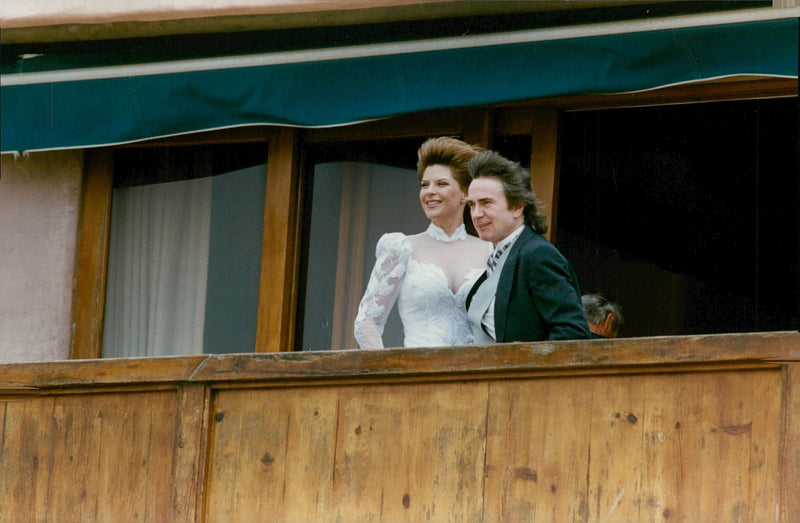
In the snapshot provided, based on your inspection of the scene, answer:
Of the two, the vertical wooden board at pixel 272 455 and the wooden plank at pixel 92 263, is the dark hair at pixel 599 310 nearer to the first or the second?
the vertical wooden board at pixel 272 455

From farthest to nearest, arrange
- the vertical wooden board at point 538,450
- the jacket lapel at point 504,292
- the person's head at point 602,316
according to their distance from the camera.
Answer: the person's head at point 602,316
the jacket lapel at point 504,292
the vertical wooden board at point 538,450

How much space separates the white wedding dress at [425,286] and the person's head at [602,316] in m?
0.70

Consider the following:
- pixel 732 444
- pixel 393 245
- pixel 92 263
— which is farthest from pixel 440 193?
pixel 92 263

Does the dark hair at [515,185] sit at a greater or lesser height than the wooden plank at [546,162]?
lesser

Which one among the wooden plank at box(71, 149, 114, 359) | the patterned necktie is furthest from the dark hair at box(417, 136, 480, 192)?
the wooden plank at box(71, 149, 114, 359)

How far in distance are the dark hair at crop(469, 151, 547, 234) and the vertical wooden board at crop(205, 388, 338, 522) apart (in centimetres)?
99

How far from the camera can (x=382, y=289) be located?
22.9 ft

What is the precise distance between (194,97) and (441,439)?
2.84 meters

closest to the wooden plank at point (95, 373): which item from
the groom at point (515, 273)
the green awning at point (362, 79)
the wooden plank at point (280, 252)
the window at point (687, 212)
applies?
the groom at point (515, 273)

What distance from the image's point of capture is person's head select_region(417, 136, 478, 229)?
23.1 ft

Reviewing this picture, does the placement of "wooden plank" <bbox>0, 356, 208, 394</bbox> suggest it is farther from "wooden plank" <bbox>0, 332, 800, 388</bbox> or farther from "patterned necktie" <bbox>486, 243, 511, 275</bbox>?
"patterned necktie" <bbox>486, 243, 511, 275</bbox>

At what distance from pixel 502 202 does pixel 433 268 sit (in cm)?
66

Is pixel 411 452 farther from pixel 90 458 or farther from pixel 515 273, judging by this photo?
pixel 90 458

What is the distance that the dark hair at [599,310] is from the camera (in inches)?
297
